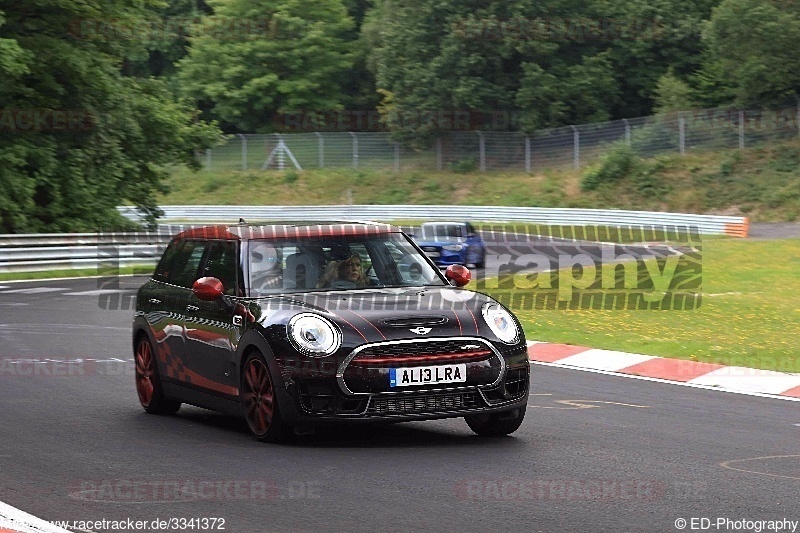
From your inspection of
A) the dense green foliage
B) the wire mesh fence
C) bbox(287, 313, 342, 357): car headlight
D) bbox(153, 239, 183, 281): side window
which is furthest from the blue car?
bbox(287, 313, 342, 357): car headlight

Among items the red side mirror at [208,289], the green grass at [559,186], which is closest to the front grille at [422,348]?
the red side mirror at [208,289]

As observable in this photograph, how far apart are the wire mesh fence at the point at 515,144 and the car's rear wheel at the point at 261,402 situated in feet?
147

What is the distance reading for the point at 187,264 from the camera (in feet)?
33.4

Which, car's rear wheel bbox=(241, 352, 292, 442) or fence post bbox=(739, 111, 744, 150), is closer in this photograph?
car's rear wheel bbox=(241, 352, 292, 442)

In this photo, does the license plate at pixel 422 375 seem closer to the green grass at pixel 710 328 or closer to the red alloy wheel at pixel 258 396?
the red alloy wheel at pixel 258 396

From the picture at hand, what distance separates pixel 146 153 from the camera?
37.4 metres

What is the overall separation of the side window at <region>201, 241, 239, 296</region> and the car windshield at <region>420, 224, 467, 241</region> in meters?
22.1

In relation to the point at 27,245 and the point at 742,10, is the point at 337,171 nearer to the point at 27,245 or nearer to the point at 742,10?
the point at 742,10

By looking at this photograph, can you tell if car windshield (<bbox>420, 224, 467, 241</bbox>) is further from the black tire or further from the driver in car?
the black tire

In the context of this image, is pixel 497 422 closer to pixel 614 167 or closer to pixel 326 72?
pixel 614 167

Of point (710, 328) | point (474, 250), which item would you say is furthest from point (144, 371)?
point (474, 250)

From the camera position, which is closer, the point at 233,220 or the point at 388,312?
the point at 388,312

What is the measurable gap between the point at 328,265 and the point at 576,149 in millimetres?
53890

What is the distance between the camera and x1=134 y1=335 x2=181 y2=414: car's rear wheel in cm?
1037
